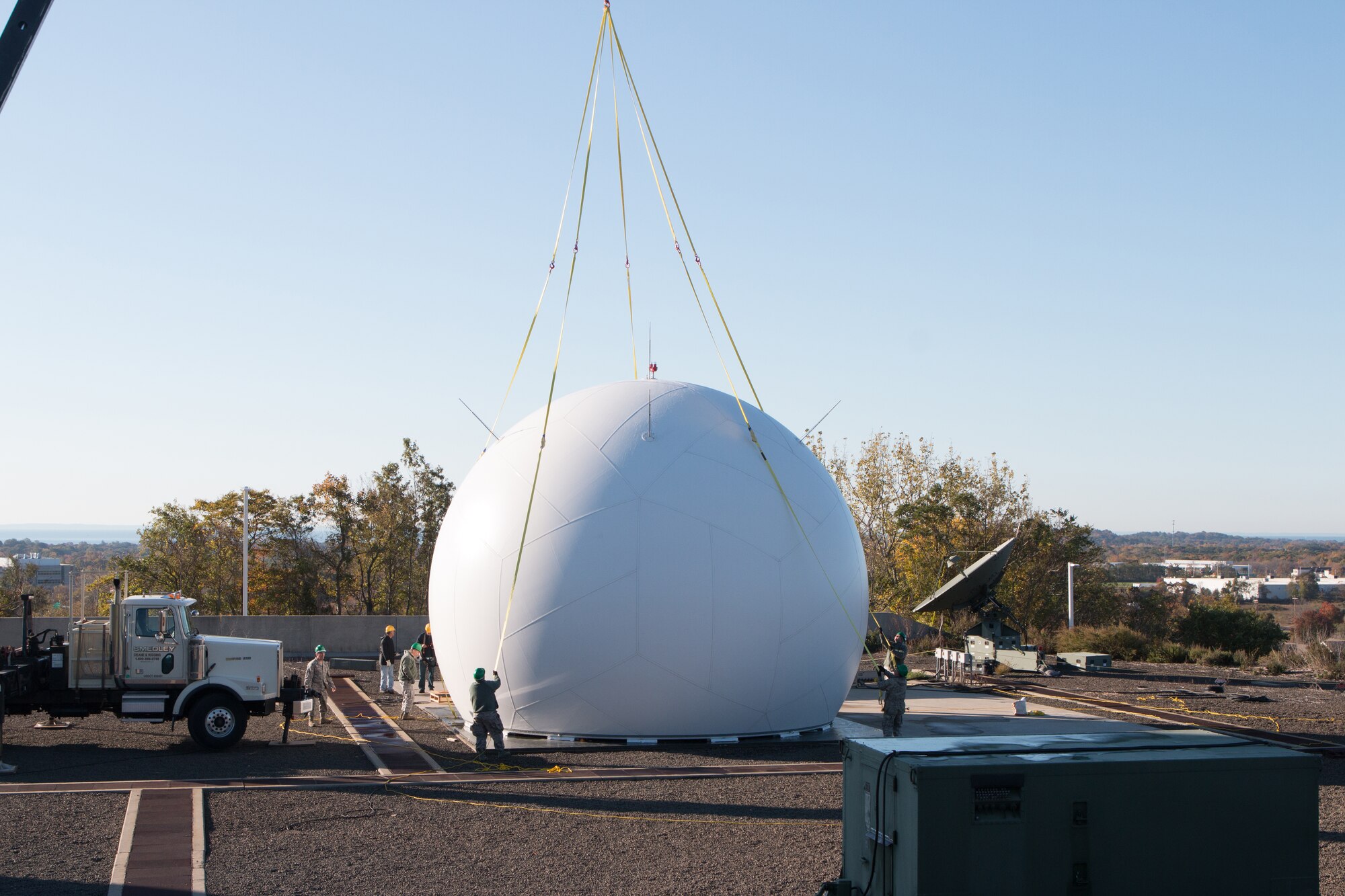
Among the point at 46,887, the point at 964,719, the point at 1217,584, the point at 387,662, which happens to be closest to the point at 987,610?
the point at 964,719

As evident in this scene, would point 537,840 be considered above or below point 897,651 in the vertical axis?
below

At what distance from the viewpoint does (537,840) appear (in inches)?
409

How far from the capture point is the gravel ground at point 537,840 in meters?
9.06

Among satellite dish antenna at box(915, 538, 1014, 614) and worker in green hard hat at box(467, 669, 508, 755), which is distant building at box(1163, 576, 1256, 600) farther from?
worker in green hard hat at box(467, 669, 508, 755)

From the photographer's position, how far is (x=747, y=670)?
15.4m

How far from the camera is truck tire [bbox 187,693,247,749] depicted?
15.6 meters

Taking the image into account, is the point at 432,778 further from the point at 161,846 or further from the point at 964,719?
the point at 964,719

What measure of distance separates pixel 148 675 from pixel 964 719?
1233cm

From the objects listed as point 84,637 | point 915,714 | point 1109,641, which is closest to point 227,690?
point 84,637

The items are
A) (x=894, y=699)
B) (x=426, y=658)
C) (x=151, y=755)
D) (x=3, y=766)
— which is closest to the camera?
(x=3, y=766)

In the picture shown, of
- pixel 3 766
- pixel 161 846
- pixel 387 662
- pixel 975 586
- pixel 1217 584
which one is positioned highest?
pixel 975 586

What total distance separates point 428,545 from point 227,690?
101 feet

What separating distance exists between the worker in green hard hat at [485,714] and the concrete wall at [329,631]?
1769cm

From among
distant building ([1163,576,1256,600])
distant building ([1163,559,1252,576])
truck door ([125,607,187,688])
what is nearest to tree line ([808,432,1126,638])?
truck door ([125,607,187,688])
